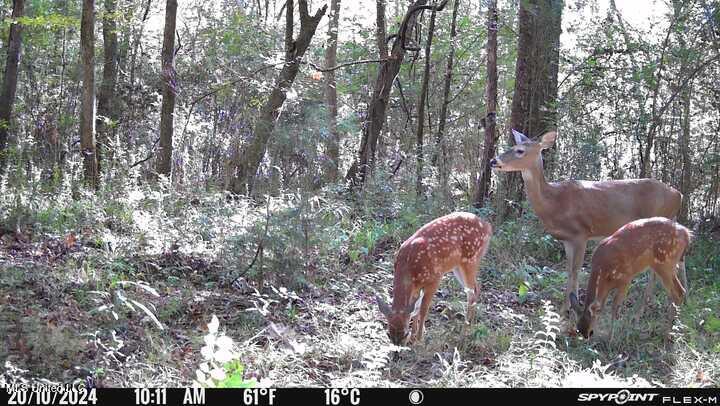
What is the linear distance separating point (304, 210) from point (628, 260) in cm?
295

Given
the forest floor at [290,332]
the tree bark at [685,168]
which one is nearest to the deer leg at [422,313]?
the forest floor at [290,332]

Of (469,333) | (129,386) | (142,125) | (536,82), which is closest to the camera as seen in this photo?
(129,386)

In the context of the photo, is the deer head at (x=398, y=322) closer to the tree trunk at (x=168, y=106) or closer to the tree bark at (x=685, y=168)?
the tree trunk at (x=168, y=106)

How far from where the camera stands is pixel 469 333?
21.8ft

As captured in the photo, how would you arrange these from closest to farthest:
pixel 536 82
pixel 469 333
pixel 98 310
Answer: pixel 98 310 → pixel 469 333 → pixel 536 82

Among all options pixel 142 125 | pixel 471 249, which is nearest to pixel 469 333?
pixel 471 249

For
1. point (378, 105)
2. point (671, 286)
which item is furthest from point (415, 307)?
point (378, 105)

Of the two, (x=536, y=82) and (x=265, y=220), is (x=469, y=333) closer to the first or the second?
(x=265, y=220)

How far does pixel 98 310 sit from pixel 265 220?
91.1 inches

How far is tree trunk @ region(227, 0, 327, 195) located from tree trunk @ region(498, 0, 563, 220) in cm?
304

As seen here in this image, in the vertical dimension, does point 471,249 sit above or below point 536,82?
below

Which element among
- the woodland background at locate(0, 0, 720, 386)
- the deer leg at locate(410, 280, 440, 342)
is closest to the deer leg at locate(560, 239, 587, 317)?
the woodland background at locate(0, 0, 720, 386)

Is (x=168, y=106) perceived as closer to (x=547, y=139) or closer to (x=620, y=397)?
(x=547, y=139)

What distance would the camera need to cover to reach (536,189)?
333 inches
